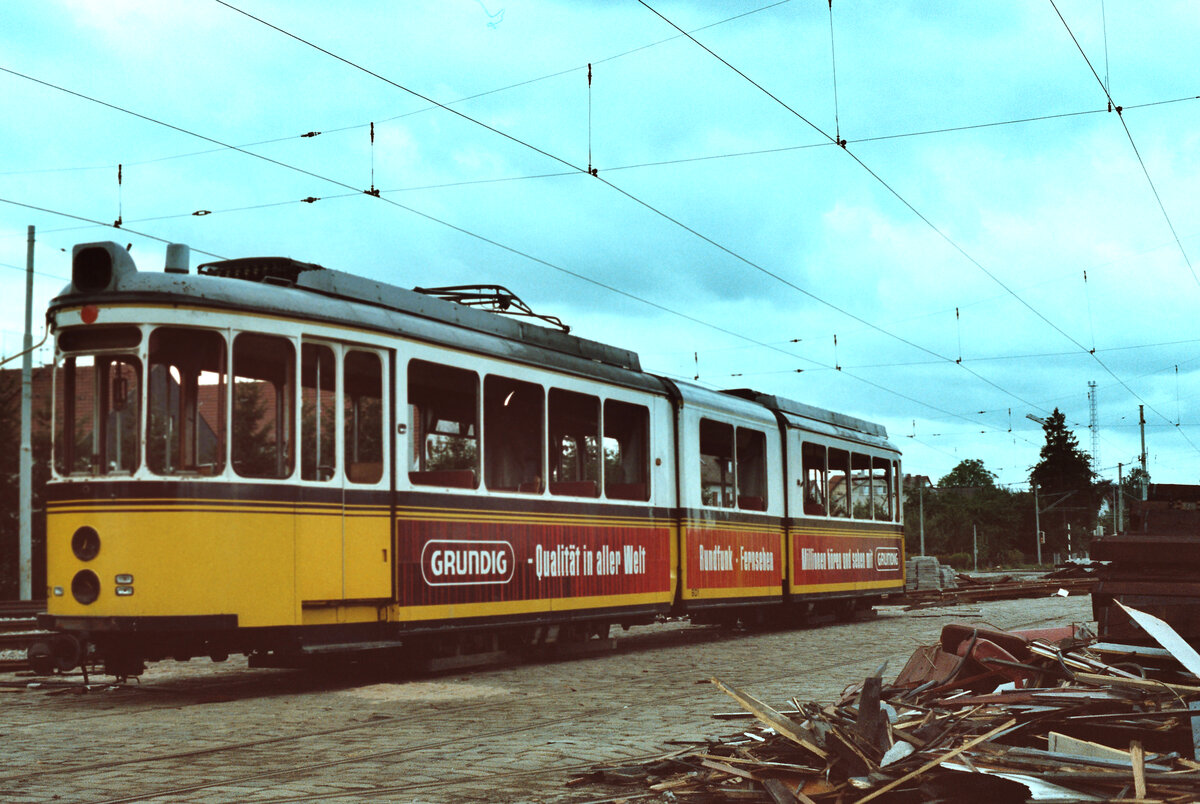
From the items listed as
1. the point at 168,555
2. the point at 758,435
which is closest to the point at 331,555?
the point at 168,555

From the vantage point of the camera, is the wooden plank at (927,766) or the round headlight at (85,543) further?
the round headlight at (85,543)

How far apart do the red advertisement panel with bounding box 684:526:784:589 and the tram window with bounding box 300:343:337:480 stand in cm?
670

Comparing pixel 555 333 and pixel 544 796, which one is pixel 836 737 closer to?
pixel 544 796

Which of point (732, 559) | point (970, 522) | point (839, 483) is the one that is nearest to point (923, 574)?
point (839, 483)

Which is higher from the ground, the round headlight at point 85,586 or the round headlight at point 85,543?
the round headlight at point 85,543

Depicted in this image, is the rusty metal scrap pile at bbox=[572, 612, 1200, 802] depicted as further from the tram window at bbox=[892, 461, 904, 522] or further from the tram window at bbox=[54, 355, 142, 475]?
the tram window at bbox=[892, 461, 904, 522]

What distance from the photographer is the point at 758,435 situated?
18891mm

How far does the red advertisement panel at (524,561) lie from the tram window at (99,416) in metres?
2.44

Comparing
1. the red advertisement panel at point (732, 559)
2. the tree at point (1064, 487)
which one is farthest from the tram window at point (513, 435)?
the tree at point (1064, 487)

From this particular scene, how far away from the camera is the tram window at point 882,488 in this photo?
2355 centimetres

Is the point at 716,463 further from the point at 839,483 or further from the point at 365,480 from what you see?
A: the point at 365,480

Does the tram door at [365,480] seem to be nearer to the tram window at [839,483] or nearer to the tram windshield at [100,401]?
the tram windshield at [100,401]

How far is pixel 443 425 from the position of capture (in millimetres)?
12383

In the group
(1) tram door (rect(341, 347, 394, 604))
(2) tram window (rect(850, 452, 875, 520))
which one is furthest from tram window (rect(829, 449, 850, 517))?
(1) tram door (rect(341, 347, 394, 604))
